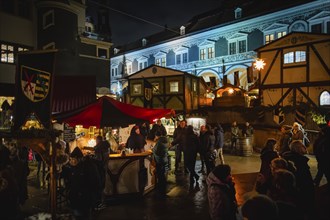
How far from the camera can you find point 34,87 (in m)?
6.10

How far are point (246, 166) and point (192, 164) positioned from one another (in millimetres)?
4363

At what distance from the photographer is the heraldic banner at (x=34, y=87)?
19.6 ft

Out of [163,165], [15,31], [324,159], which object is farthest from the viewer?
[15,31]

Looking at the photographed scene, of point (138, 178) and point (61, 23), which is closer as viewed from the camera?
point (138, 178)

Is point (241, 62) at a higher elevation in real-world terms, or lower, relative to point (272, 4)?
lower

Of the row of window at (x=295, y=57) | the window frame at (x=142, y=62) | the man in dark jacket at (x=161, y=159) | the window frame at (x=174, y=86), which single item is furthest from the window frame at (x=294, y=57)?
the window frame at (x=142, y=62)

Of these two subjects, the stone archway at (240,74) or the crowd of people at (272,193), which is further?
the stone archway at (240,74)

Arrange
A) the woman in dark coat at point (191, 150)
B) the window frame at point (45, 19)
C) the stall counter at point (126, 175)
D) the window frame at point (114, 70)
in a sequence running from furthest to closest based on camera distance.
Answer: the window frame at point (114, 70) → the window frame at point (45, 19) → the woman in dark coat at point (191, 150) → the stall counter at point (126, 175)

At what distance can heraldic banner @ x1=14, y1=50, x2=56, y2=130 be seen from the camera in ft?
19.6

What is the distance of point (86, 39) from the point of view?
2670 centimetres

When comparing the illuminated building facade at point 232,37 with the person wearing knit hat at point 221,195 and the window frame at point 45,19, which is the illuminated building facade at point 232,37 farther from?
the person wearing knit hat at point 221,195

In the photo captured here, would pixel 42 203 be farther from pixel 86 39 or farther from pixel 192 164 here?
pixel 86 39

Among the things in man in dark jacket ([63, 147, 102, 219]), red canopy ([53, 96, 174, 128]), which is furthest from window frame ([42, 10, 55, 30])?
man in dark jacket ([63, 147, 102, 219])

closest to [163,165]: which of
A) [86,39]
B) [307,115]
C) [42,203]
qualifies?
[42,203]
